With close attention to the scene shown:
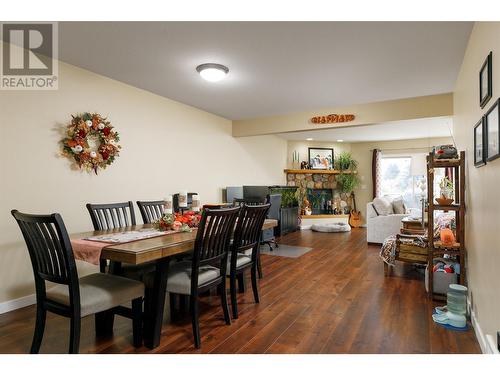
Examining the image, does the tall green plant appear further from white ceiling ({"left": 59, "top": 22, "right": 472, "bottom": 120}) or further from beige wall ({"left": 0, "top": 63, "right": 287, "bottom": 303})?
white ceiling ({"left": 59, "top": 22, "right": 472, "bottom": 120})

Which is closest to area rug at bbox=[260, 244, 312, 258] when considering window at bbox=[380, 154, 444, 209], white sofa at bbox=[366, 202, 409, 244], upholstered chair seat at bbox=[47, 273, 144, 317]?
white sofa at bbox=[366, 202, 409, 244]

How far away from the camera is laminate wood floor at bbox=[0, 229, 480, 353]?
2090 mm

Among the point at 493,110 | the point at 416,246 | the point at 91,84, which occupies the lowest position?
the point at 416,246

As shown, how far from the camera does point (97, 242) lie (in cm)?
207

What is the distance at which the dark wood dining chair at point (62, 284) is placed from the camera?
173 centimetres

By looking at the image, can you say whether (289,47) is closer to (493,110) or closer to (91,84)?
(493,110)

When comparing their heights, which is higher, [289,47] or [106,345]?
[289,47]

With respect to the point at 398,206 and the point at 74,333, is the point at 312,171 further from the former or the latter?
the point at 74,333

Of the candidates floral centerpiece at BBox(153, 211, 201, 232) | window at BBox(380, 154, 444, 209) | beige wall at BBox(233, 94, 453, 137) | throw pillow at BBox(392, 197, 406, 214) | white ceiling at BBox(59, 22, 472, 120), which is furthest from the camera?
window at BBox(380, 154, 444, 209)

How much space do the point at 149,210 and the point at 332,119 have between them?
10.2 ft

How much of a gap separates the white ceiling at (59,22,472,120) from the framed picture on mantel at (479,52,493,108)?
56 centimetres

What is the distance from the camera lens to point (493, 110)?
1807mm
